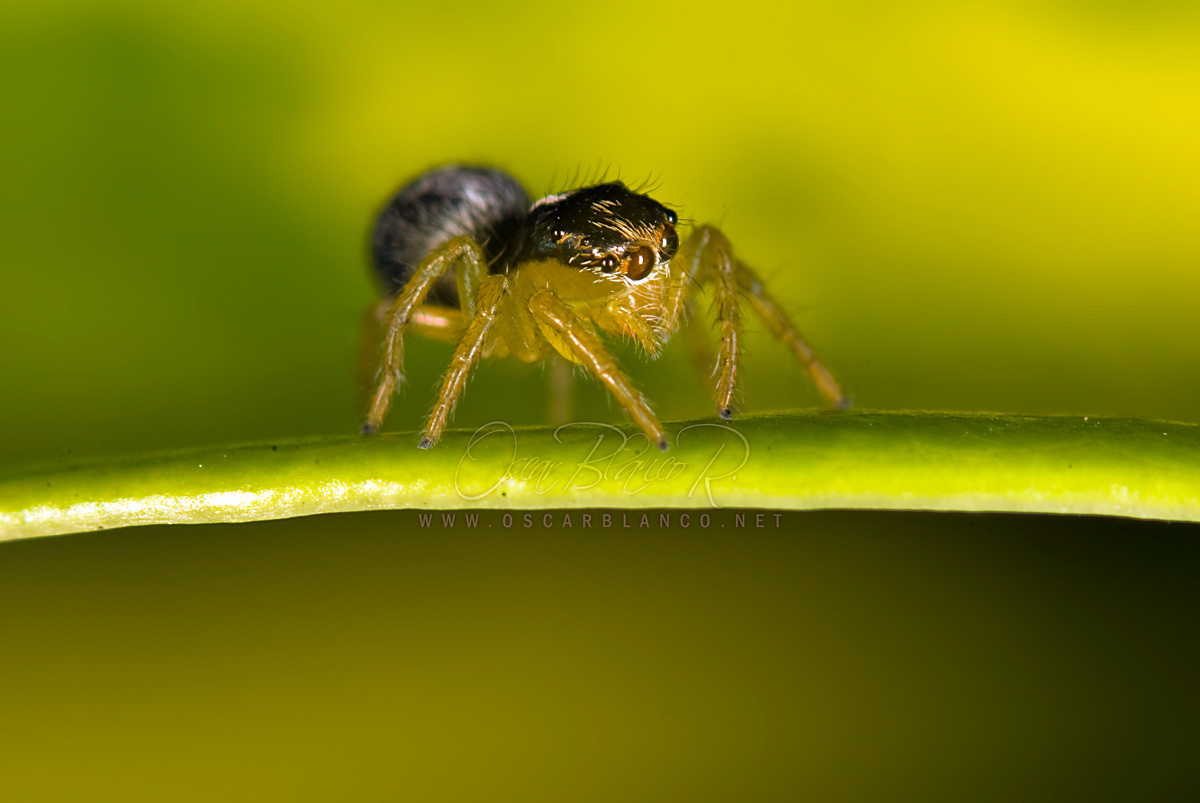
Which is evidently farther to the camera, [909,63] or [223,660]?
[909,63]

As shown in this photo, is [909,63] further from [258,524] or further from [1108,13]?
[258,524]

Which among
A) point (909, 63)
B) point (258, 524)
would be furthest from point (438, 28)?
point (258, 524)

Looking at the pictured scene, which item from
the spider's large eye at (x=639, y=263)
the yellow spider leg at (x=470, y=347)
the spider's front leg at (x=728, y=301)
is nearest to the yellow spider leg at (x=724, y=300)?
the spider's front leg at (x=728, y=301)

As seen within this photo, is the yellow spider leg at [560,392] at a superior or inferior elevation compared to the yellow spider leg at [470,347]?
inferior

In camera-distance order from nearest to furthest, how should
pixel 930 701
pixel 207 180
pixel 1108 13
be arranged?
pixel 930 701 → pixel 207 180 → pixel 1108 13

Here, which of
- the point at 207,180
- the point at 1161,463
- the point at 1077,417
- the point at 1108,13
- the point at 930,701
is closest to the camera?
the point at 1161,463

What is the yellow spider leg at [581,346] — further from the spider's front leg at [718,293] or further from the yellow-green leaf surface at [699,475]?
the yellow-green leaf surface at [699,475]

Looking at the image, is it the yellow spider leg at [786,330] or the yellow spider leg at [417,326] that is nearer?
the yellow spider leg at [786,330]
